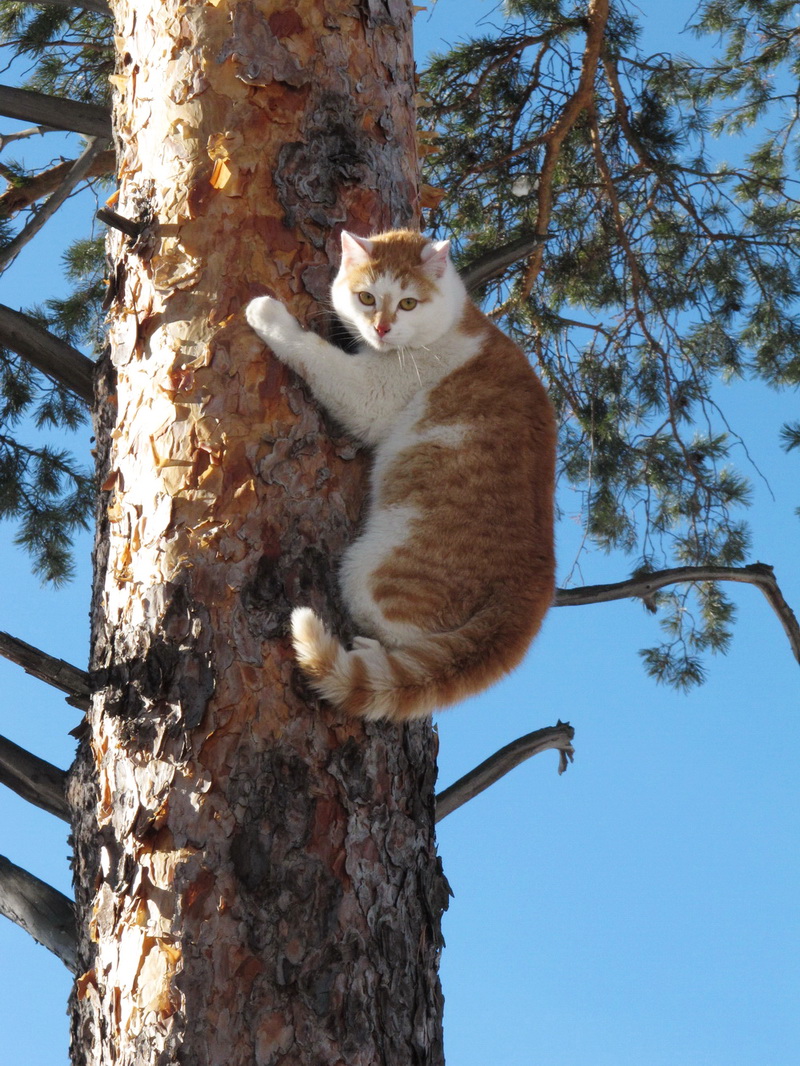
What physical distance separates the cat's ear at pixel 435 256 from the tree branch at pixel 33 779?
5.32 feet

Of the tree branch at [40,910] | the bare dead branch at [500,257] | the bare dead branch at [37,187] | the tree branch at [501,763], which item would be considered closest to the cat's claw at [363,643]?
the tree branch at [501,763]

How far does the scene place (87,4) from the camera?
3400mm

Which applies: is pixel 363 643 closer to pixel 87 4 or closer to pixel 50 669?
pixel 50 669

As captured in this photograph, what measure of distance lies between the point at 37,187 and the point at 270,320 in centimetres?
231

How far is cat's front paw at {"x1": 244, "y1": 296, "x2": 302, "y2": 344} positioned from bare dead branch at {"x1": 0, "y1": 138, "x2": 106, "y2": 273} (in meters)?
1.59

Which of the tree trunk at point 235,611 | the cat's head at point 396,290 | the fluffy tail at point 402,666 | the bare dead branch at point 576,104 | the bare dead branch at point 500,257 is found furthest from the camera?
the bare dead branch at point 576,104

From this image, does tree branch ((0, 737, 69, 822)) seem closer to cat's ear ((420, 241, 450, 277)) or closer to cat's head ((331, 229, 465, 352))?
cat's head ((331, 229, 465, 352))

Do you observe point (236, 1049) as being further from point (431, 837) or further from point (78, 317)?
point (78, 317)

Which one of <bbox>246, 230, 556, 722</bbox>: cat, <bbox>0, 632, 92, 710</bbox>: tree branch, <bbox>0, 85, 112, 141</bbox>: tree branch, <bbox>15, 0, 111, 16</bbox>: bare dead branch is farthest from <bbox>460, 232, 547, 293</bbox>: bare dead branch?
<bbox>0, 632, 92, 710</bbox>: tree branch

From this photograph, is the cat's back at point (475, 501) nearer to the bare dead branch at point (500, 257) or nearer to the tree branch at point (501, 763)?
the tree branch at point (501, 763)

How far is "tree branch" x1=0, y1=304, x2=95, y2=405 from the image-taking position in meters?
2.82

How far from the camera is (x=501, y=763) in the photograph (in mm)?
3027

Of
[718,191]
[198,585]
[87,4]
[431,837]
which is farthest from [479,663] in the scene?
[718,191]

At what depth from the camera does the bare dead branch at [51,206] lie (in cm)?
354
